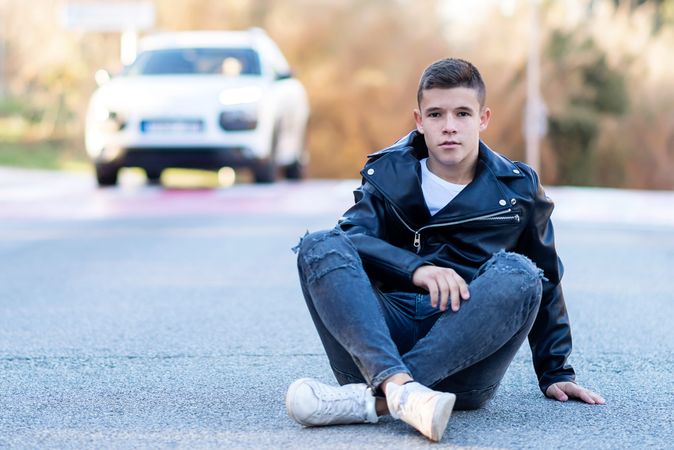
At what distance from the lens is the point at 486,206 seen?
4562 millimetres

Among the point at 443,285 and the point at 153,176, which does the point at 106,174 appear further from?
the point at 443,285

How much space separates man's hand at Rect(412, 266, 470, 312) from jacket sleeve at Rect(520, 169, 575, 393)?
1.28ft

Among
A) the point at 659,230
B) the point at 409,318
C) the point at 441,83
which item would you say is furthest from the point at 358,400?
the point at 659,230

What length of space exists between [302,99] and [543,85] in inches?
607

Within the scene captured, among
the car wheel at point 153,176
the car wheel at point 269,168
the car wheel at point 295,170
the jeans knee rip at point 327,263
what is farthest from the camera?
the car wheel at point 295,170

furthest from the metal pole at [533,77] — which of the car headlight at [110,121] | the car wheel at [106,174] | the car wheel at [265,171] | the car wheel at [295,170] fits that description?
the car headlight at [110,121]

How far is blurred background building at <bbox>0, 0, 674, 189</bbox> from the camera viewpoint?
31.8 meters

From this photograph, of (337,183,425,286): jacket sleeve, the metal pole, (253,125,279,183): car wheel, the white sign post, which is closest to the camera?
(337,183,425,286): jacket sleeve

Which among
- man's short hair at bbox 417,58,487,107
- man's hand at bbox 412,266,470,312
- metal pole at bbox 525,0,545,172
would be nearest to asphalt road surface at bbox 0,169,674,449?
man's hand at bbox 412,266,470,312

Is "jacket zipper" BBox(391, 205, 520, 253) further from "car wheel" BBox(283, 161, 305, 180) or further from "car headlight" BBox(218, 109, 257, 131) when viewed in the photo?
"car wheel" BBox(283, 161, 305, 180)

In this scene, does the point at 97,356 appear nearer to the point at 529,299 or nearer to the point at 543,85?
the point at 529,299

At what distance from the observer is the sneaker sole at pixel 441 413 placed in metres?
3.94

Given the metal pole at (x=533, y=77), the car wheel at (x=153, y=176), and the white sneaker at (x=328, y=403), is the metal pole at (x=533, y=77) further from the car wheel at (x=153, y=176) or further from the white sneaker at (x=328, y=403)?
the white sneaker at (x=328, y=403)

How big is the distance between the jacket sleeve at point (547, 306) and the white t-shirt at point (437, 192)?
27 centimetres
